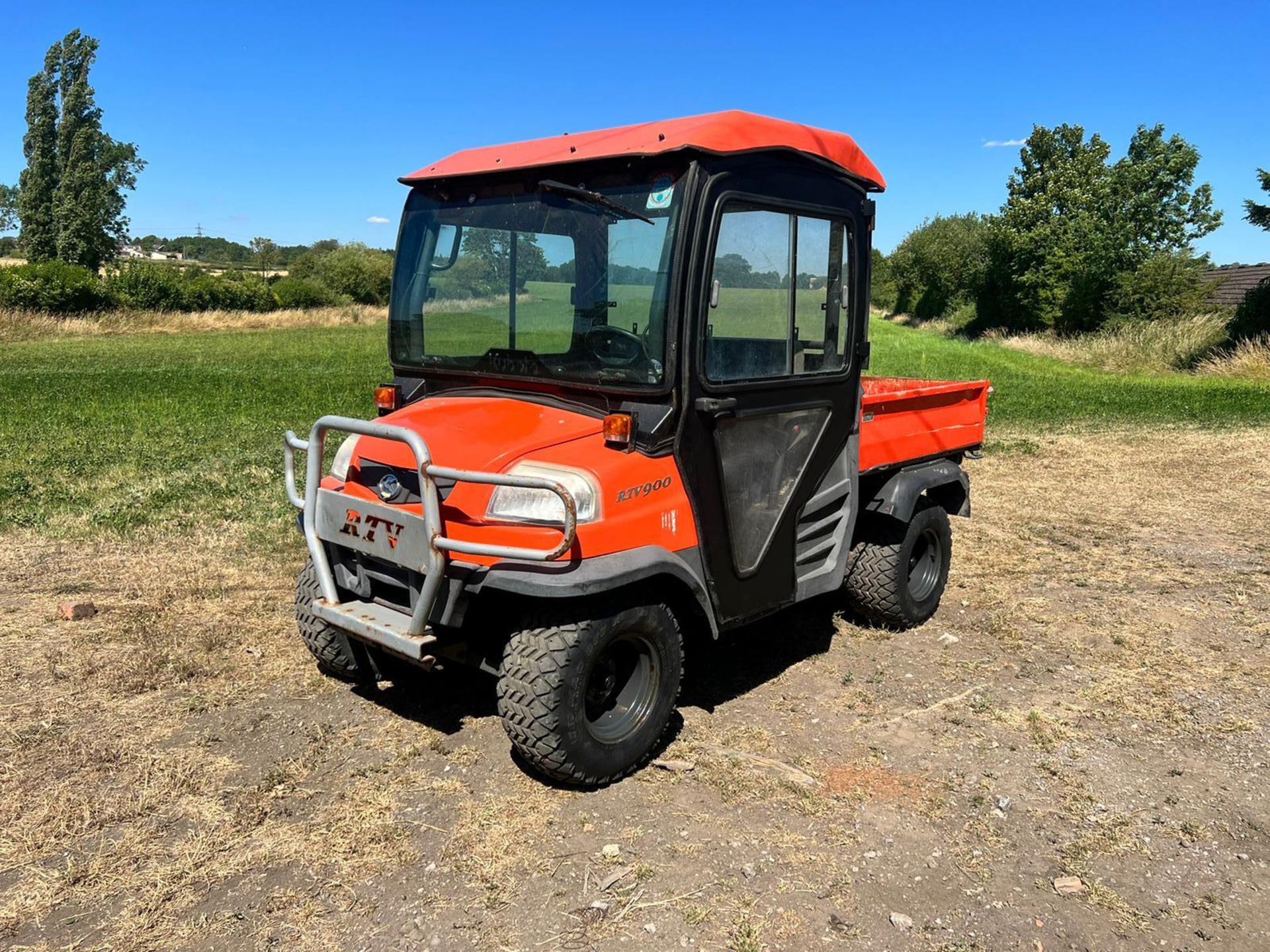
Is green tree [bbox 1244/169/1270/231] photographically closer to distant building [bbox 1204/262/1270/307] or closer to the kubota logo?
distant building [bbox 1204/262/1270/307]

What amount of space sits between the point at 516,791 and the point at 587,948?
35.9 inches

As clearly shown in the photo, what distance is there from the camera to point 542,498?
11.2 ft

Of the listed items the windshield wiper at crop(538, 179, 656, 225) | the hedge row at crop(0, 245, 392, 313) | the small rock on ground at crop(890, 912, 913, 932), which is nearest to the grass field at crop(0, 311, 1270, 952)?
the small rock on ground at crop(890, 912, 913, 932)

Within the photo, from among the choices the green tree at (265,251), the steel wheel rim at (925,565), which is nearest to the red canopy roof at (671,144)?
the steel wheel rim at (925,565)

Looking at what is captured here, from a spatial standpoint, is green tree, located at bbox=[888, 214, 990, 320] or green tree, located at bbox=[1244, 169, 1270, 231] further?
green tree, located at bbox=[888, 214, 990, 320]

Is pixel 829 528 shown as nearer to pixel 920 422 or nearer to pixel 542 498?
pixel 920 422

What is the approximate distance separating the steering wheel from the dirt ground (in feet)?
5.44

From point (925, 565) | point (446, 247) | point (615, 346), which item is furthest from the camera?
point (925, 565)

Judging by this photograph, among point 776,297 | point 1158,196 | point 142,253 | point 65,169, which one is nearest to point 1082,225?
point 1158,196

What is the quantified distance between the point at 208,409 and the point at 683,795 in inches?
466

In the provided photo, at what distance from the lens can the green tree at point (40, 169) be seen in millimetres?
42000

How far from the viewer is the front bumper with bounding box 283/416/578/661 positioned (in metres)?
3.22

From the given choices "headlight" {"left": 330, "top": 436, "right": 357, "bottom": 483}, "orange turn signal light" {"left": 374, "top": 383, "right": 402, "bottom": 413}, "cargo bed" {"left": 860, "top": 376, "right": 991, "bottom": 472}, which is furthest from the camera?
"cargo bed" {"left": 860, "top": 376, "right": 991, "bottom": 472}

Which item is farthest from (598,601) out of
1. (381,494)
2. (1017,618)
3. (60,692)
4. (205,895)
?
(1017,618)
